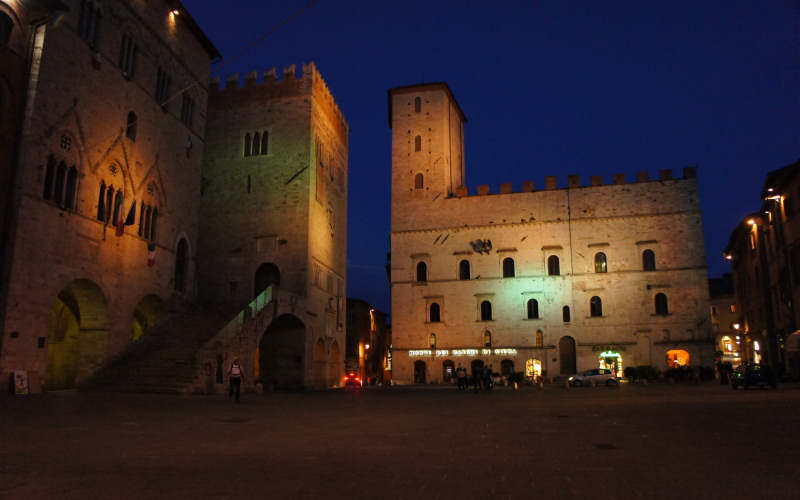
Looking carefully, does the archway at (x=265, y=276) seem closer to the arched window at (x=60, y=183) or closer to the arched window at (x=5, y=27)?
the arched window at (x=60, y=183)

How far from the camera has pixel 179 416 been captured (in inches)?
465

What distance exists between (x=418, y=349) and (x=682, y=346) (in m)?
18.0

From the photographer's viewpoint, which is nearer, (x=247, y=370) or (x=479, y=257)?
(x=247, y=370)

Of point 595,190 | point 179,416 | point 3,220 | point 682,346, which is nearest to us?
point 179,416

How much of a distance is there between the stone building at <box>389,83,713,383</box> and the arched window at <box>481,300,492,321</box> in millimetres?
103

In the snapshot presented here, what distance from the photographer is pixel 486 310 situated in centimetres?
4281

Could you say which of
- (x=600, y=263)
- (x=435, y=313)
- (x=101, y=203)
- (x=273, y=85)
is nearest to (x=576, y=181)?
(x=600, y=263)

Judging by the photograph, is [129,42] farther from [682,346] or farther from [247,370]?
[682,346]

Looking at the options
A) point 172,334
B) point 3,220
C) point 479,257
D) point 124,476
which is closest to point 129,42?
point 3,220

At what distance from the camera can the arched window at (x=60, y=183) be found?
20109 mm

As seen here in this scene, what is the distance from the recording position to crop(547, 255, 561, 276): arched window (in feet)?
137

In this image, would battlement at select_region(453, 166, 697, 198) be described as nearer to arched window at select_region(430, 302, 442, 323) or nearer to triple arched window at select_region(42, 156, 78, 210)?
arched window at select_region(430, 302, 442, 323)

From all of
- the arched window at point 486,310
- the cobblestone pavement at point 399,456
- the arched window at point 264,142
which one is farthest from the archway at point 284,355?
the cobblestone pavement at point 399,456

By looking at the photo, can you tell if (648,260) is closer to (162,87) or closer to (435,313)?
(435,313)
